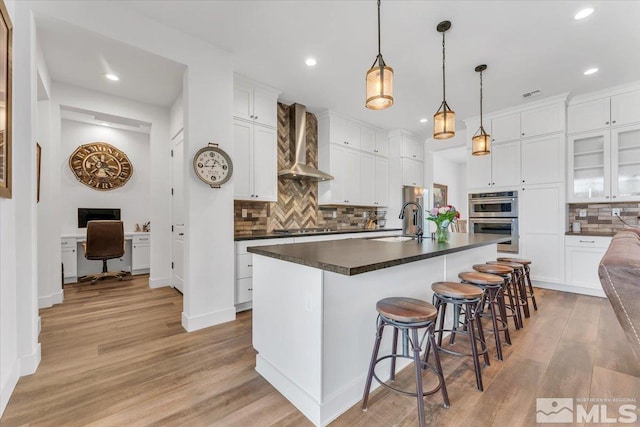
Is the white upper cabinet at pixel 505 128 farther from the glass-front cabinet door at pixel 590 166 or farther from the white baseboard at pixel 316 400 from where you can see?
the white baseboard at pixel 316 400

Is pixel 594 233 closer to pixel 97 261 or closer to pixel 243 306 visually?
pixel 243 306

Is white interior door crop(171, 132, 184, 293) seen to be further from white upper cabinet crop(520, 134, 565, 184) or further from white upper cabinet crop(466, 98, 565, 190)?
white upper cabinet crop(520, 134, 565, 184)

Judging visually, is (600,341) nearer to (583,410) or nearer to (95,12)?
(583,410)

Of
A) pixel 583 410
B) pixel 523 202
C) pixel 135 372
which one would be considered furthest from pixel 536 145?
pixel 135 372

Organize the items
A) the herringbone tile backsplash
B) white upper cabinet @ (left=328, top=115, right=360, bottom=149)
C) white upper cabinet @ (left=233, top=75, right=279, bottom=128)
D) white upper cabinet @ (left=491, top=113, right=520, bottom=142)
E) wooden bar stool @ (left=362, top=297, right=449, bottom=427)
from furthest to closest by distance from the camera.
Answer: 1. white upper cabinet @ (left=328, top=115, right=360, bottom=149)
2. white upper cabinet @ (left=491, top=113, right=520, bottom=142)
3. the herringbone tile backsplash
4. white upper cabinet @ (left=233, top=75, right=279, bottom=128)
5. wooden bar stool @ (left=362, top=297, right=449, bottom=427)

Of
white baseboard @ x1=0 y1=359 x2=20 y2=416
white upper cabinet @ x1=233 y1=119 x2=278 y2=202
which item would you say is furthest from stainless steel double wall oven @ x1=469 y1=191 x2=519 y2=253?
white baseboard @ x1=0 y1=359 x2=20 y2=416

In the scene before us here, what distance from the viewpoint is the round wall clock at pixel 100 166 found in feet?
16.3

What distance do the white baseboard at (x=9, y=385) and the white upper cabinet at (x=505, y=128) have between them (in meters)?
6.20

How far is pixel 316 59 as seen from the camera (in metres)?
3.19

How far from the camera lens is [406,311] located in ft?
5.01

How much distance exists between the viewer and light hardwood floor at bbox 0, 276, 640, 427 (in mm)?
1576

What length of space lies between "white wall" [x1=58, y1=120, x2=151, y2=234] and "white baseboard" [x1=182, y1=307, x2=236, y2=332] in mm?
3682

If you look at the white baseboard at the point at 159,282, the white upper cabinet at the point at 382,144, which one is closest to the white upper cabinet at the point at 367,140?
the white upper cabinet at the point at 382,144

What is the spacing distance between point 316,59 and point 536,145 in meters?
3.70
